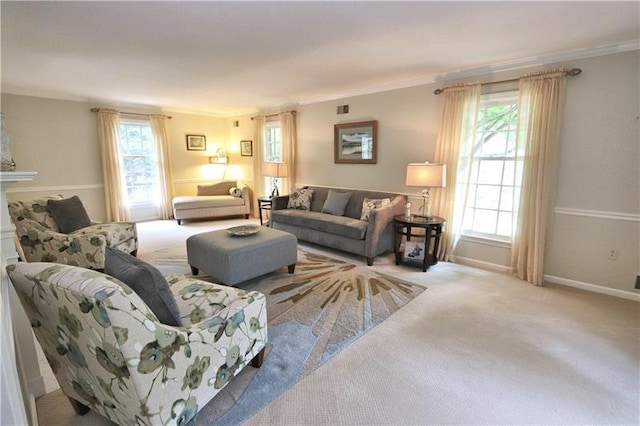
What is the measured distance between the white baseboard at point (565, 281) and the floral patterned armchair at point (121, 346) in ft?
10.2

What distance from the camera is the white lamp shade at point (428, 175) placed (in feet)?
11.4

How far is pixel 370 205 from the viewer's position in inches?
161

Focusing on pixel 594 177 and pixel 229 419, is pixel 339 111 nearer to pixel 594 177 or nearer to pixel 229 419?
pixel 594 177

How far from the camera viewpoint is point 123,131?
19.3ft

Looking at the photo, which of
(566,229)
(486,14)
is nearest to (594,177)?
(566,229)

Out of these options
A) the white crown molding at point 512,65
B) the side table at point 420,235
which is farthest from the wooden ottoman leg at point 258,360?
the white crown molding at point 512,65

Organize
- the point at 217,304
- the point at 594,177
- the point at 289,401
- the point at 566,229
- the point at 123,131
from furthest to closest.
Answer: the point at 123,131 < the point at 566,229 < the point at 594,177 < the point at 217,304 < the point at 289,401

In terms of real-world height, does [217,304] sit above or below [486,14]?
below

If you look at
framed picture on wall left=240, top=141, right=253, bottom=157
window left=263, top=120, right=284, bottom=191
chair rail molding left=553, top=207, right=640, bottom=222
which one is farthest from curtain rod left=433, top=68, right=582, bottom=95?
framed picture on wall left=240, top=141, right=253, bottom=157

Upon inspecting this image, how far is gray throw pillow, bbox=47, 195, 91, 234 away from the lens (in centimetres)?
349

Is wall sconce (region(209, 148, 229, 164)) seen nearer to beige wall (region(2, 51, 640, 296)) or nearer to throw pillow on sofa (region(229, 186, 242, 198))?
beige wall (region(2, 51, 640, 296))

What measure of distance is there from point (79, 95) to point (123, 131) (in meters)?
0.92

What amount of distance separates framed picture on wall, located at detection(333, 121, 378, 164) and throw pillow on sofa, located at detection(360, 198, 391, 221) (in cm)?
77

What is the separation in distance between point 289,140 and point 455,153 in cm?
305
